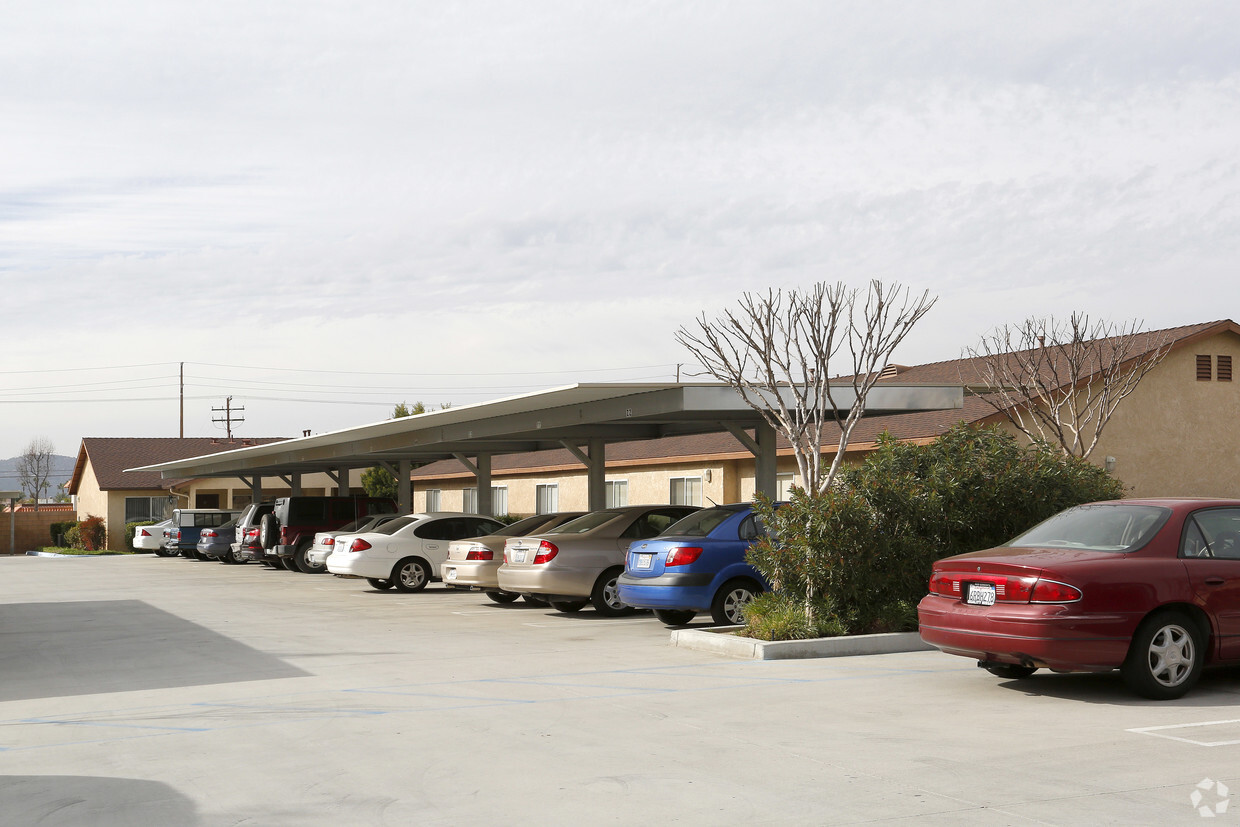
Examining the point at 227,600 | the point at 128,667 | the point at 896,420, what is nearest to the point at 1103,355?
the point at 896,420

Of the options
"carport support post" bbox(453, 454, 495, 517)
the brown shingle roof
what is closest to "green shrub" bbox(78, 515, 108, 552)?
the brown shingle roof

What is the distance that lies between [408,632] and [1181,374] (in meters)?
18.2

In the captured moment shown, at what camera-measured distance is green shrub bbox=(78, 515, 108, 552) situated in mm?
54844

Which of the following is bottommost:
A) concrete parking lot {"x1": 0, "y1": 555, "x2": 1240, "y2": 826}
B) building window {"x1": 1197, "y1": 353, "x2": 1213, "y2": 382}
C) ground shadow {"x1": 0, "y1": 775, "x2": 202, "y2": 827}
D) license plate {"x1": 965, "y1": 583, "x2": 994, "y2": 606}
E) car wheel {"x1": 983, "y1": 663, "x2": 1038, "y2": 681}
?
ground shadow {"x1": 0, "y1": 775, "x2": 202, "y2": 827}

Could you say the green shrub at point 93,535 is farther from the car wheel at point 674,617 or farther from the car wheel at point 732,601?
the car wheel at point 732,601

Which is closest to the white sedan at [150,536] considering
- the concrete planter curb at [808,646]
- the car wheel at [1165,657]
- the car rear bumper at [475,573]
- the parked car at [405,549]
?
the parked car at [405,549]

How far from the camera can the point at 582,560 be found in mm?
17141

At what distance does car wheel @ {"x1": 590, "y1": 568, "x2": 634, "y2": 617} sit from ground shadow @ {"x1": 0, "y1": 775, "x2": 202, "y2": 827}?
1009cm

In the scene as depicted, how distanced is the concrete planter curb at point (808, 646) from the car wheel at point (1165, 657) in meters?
3.12

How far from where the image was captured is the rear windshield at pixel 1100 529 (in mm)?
9883

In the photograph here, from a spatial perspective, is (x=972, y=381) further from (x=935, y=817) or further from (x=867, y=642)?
(x=935, y=817)

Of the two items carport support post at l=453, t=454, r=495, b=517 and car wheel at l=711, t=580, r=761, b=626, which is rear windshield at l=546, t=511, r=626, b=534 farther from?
carport support post at l=453, t=454, r=495, b=517

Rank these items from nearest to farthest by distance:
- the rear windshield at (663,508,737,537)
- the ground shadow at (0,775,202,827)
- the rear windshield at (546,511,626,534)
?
1. the ground shadow at (0,775,202,827)
2. the rear windshield at (663,508,737,537)
3. the rear windshield at (546,511,626,534)

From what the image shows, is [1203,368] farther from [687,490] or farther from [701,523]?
[701,523]
